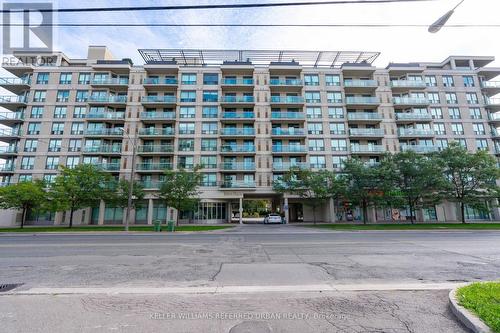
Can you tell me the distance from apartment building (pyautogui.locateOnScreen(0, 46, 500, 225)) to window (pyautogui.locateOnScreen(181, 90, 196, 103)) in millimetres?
163

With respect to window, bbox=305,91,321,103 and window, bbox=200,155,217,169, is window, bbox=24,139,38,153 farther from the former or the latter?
window, bbox=305,91,321,103

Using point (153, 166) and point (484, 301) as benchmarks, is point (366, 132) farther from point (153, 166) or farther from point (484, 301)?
point (484, 301)

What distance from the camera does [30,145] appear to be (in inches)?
1416

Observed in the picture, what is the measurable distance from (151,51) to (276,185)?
29.3 metres

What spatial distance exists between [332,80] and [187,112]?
24.6 m

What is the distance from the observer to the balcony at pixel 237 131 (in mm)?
35969

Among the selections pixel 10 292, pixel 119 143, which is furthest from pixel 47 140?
pixel 10 292

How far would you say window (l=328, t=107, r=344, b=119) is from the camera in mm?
37938

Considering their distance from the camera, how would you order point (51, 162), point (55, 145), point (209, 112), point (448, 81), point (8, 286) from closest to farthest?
point (8, 286)
point (51, 162)
point (55, 145)
point (209, 112)
point (448, 81)

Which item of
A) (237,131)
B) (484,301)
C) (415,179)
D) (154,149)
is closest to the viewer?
(484,301)

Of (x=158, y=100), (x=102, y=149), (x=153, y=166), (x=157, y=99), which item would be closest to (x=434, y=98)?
(x=158, y=100)

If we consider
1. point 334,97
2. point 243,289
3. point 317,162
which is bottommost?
point 243,289

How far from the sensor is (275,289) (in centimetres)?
566

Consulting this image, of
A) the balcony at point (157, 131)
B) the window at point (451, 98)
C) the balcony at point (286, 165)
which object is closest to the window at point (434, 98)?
the window at point (451, 98)
